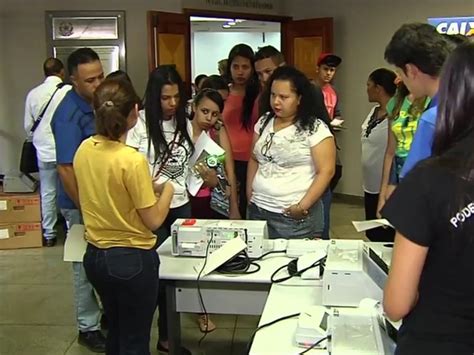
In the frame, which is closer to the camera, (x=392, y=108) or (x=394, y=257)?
(x=394, y=257)

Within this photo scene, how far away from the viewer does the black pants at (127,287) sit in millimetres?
2131

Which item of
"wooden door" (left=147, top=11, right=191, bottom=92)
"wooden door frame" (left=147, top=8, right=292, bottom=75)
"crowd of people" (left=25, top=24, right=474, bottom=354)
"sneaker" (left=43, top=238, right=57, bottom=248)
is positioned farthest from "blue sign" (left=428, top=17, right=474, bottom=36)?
"sneaker" (left=43, top=238, right=57, bottom=248)

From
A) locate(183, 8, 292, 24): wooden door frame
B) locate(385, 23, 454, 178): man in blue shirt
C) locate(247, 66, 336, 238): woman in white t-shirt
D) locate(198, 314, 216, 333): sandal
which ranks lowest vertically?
locate(198, 314, 216, 333): sandal

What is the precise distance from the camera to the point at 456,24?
5.89 metres

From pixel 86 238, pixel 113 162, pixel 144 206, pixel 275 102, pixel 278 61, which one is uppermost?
pixel 278 61

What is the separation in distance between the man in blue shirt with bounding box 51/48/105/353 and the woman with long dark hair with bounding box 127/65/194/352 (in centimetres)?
24

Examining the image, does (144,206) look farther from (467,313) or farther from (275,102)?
(467,313)

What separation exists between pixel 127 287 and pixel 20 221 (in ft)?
11.1

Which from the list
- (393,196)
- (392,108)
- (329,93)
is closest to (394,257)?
(393,196)

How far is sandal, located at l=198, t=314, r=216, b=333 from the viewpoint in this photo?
3395mm

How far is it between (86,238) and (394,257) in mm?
1331

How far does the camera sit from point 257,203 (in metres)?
2.87

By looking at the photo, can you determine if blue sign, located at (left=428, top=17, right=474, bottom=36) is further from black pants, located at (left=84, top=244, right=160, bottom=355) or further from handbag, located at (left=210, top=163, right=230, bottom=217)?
black pants, located at (left=84, top=244, right=160, bottom=355)

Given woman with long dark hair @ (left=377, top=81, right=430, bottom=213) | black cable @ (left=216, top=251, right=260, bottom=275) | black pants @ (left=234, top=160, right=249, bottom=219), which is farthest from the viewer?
black pants @ (left=234, top=160, right=249, bottom=219)
